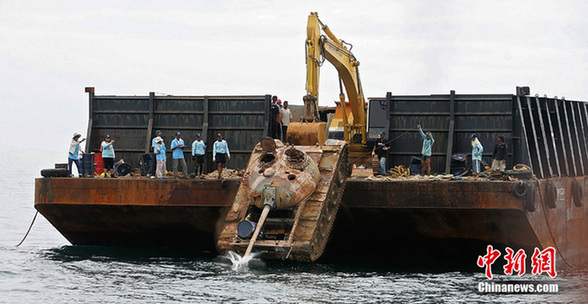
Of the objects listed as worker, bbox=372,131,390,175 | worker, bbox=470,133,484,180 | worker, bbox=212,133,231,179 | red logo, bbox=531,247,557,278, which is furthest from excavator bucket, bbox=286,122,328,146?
red logo, bbox=531,247,557,278

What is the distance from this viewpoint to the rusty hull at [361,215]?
76.0 ft

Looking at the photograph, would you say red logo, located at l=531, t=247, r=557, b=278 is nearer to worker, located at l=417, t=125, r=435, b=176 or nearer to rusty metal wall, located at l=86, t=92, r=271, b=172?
worker, located at l=417, t=125, r=435, b=176

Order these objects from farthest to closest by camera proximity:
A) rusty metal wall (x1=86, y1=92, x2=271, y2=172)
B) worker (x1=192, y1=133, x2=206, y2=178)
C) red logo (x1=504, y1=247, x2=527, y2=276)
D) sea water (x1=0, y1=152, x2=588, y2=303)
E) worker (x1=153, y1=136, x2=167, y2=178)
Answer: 1. rusty metal wall (x1=86, y1=92, x2=271, y2=172)
2. worker (x1=192, y1=133, x2=206, y2=178)
3. worker (x1=153, y1=136, x2=167, y2=178)
4. red logo (x1=504, y1=247, x2=527, y2=276)
5. sea water (x1=0, y1=152, x2=588, y2=303)

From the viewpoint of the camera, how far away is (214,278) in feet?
67.7

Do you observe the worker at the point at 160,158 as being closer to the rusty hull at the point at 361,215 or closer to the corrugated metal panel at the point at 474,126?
the rusty hull at the point at 361,215

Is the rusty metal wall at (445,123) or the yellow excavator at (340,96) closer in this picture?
the yellow excavator at (340,96)

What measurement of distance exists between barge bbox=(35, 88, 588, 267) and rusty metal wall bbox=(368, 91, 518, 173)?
0.03 m

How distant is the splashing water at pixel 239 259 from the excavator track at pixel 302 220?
13 centimetres

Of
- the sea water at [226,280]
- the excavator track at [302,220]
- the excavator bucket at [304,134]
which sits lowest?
the sea water at [226,280]

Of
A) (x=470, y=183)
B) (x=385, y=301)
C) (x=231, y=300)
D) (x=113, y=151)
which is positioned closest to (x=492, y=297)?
(x=385, y=301)

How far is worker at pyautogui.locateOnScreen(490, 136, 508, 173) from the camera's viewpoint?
24.8 meters

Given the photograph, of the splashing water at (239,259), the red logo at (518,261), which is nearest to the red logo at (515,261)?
the red logo at (518,261)

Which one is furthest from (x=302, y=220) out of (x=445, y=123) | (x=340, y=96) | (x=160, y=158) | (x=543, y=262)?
(x=340, y=96)

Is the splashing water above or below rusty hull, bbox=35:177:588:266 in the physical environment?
below
